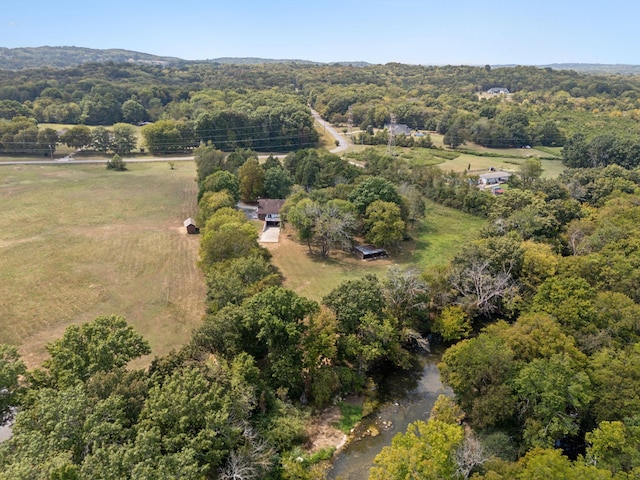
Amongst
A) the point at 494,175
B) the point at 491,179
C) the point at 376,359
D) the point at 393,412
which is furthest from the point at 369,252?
the point at 494,175

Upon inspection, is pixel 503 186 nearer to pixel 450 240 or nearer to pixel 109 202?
pixel 450 240

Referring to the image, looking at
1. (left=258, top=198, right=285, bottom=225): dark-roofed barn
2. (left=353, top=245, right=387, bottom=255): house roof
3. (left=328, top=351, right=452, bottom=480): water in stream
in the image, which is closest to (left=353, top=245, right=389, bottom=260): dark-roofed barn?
(left=353, top=245, right=387, bottom=255): house roof

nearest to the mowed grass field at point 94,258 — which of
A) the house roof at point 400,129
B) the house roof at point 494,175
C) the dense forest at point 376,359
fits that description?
the dense forest at point 376,359

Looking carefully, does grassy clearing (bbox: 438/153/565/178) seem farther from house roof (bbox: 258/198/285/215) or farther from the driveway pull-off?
the driveway pull-off

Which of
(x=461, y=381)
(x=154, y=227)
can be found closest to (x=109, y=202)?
(x=154, y=227)

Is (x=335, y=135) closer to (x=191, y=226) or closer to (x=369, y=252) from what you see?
(x=191, y=226)

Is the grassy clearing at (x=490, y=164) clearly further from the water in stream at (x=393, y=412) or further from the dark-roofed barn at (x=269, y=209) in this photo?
the water in stream at (x=393, y=412)

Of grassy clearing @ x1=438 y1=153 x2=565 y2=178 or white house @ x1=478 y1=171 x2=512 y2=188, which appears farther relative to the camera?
grassy clearing @ x1=438 y1=153 x2=565 y2=178
